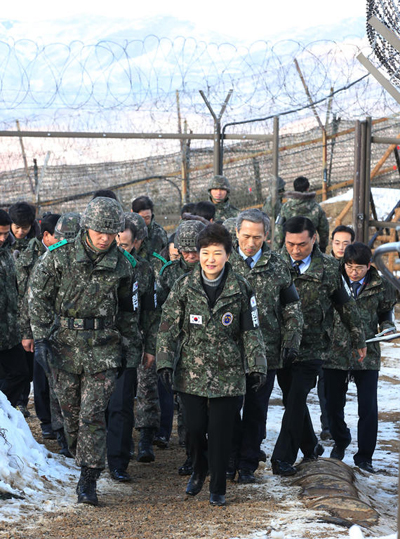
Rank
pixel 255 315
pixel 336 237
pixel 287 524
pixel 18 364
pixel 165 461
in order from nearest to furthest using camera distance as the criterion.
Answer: pixel 287 524 < pixel 255 315 < pixel 165 461 < pixel 18 364 < pixel 336 237

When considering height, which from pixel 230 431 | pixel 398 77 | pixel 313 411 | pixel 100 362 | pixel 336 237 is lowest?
pixel 313 411

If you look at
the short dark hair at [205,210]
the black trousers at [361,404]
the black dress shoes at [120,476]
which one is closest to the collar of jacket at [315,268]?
the black trousers at [361,404]

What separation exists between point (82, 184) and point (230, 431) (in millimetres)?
7736

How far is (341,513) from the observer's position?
14.0ft

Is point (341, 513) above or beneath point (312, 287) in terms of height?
beneath

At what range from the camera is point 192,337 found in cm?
446

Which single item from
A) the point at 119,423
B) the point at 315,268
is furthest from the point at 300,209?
the point at 119,423

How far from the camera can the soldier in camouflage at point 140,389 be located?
5113 millimetres

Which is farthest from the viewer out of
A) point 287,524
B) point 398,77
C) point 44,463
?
point 398,77

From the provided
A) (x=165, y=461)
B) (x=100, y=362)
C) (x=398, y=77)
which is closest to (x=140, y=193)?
(x=398, y=77)

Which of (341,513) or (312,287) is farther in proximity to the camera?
(312,287)

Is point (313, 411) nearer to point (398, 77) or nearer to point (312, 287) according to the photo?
point (312, 287)

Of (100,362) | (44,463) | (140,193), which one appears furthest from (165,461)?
(140,193)

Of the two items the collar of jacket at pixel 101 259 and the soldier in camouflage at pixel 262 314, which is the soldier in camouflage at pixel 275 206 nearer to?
the soldier in camouflage at pixel 262 314
